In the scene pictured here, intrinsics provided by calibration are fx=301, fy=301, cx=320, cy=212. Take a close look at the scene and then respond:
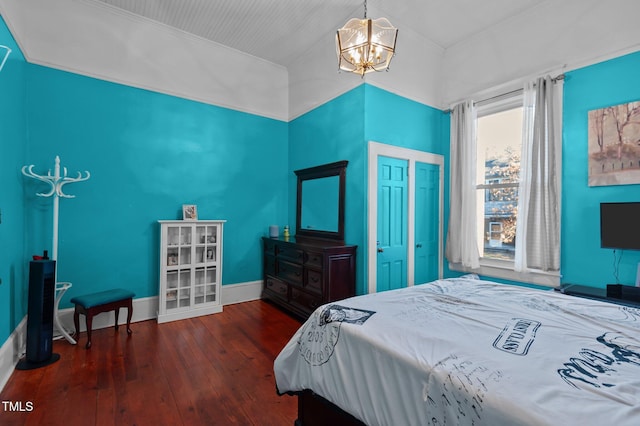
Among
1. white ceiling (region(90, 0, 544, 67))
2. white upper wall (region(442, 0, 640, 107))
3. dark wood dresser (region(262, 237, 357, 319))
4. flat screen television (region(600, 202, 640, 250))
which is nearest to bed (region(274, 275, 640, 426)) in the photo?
flat screen television (region(600, 202, 640, 250))

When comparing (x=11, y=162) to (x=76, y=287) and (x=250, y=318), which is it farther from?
(x=250, y=318)

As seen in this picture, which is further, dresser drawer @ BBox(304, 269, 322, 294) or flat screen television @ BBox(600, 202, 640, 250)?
dresser drawer @ BBox(304, 269, 322, 294)

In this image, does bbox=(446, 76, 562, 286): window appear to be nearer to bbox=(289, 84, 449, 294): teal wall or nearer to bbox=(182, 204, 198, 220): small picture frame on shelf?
bbox=(289, 84, 449, 294): teal wall

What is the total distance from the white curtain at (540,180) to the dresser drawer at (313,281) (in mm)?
2252

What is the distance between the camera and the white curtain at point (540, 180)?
3.17m

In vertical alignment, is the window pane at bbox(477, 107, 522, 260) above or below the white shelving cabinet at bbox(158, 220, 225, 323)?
above

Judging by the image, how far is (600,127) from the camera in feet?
9.52

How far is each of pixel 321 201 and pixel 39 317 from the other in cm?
307

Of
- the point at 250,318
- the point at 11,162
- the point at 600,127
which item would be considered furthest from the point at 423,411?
the point at 11,162

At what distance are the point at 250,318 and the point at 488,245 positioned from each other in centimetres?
320

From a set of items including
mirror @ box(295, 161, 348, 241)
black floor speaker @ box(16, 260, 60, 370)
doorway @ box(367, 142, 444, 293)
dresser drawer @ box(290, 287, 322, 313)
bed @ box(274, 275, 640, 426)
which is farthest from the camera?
mirror @ box(295, 161, 348, 241)

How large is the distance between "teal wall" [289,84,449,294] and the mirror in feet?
0.36

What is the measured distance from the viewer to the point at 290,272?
3947 millimetres

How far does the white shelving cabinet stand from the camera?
363cm
